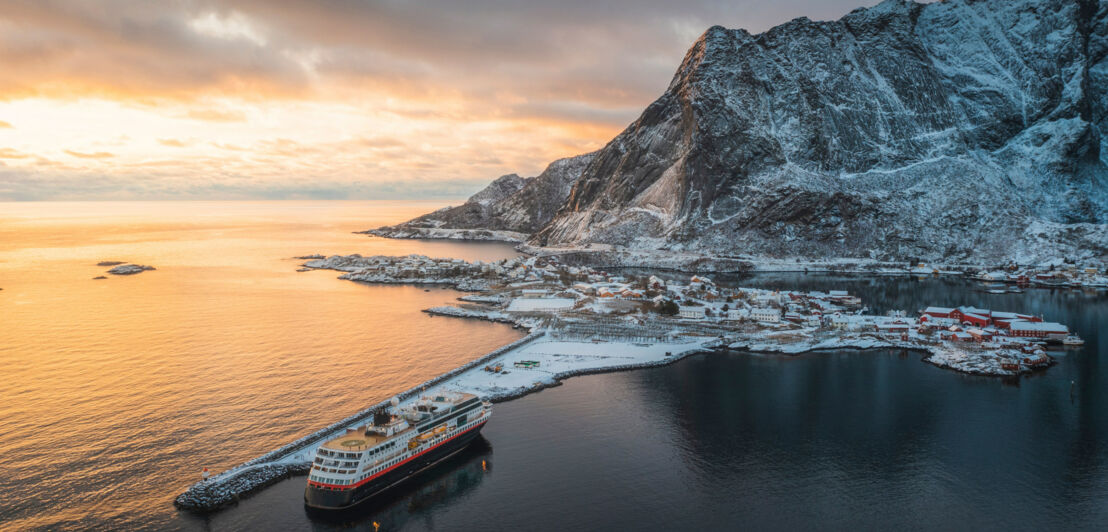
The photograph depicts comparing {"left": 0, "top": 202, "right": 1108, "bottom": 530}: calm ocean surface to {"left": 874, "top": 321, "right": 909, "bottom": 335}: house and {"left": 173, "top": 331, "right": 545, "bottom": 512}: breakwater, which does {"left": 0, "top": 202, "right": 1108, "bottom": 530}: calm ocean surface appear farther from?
{"left": 874, "top": 321, "right": 909, "bottom": 335}: house

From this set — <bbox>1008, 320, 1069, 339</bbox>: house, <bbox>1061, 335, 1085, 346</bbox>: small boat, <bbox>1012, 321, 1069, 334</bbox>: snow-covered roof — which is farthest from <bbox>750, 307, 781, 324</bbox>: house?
<bbox>1061, 335, 1085, 346</bbox>: small boat

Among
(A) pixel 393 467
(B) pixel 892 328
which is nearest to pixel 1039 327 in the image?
(B) pixel 892 328

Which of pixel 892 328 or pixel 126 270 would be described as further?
pixel 126 270

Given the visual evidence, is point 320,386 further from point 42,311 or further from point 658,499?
point 42,311

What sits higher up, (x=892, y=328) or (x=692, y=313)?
(x=692, y=313)

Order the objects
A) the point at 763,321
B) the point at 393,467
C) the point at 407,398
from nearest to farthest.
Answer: the point at 393,467
the point at 407,398
the point at 763,321

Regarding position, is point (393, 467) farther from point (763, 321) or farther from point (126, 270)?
point (126, 270)

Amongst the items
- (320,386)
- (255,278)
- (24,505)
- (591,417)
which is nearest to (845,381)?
(591,417)
